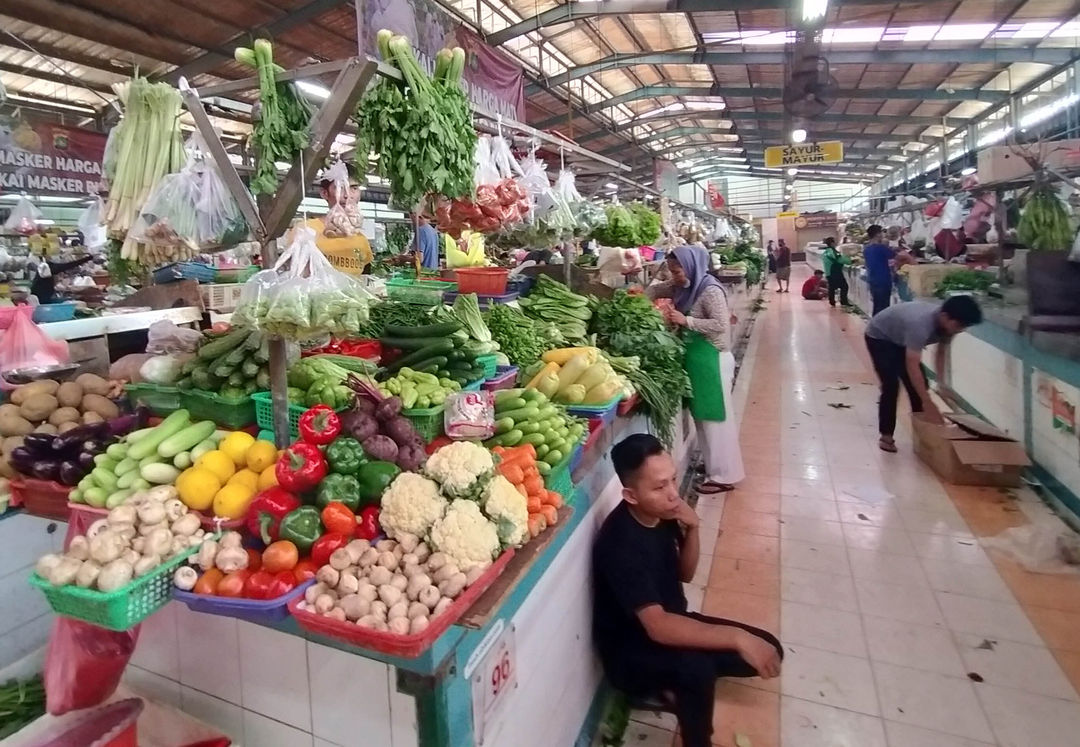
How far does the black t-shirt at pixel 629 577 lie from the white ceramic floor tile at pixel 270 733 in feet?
3.73

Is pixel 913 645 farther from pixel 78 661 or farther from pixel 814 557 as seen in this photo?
pixel 78 661

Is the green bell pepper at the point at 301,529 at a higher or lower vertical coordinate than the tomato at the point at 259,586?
higher

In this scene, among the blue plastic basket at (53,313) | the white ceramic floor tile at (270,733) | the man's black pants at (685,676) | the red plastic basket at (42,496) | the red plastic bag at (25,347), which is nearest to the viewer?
the white ceramic floor tile at (270,733)

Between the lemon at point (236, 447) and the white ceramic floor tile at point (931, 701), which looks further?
the white ceramic floor tile at point (931, 701)

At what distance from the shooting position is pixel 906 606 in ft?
11.0

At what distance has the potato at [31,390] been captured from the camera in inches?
96.1

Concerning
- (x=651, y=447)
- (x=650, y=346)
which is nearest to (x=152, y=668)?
(x=651, y=447)

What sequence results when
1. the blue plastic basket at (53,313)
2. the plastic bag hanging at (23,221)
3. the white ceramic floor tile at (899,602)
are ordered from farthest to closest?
the plastic bag hanging at (23,221) → the blue plastic basket at (53,313) → the white ceramic floor tile at (899,602)

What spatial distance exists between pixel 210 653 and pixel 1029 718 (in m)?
3.04

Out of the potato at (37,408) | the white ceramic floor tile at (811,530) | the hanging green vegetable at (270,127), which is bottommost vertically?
the white ceramic floor tile at (811,530)

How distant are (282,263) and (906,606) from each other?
11.2 ft

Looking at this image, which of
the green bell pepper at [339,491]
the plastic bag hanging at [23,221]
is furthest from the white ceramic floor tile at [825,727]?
the plastic bag hanging at [23,221]

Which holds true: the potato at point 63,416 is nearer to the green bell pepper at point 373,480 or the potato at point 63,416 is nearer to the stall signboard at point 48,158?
the green bell pepper at point 373,480

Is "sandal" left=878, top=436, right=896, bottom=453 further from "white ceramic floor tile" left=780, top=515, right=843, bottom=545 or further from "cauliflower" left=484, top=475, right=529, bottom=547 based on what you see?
"cauliflower" left=484, top=475, right=529, bottom=547
